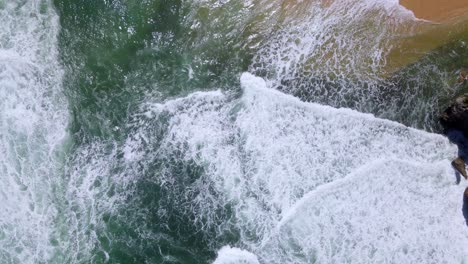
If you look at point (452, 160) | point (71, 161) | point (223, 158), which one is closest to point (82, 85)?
point (71, 161)

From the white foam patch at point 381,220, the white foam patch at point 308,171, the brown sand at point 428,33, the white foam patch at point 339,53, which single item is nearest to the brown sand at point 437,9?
the brown sand at point 428,33

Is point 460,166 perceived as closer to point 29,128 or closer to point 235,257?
point 235,257

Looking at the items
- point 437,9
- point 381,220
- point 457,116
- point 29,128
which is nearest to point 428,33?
point 437,9

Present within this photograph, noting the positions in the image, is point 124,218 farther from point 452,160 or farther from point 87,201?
point 452,160

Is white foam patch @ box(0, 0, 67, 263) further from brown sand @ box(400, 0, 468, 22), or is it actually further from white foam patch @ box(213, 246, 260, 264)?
brown sand @ box(400, 0, 468, 22)

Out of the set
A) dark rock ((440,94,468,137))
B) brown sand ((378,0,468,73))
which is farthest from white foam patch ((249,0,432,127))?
dark rock ((440,94,468,137))

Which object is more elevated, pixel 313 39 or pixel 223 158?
pixel 313 39
